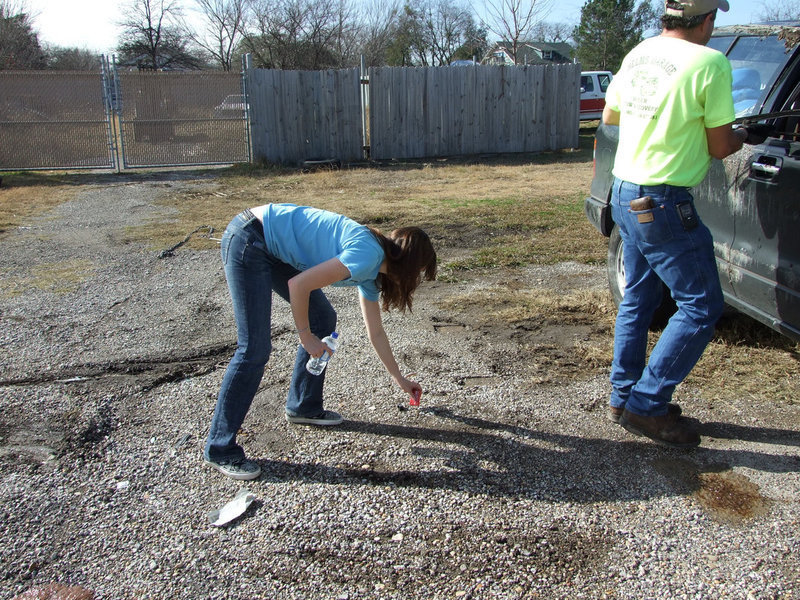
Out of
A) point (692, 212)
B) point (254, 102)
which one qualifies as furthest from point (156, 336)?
point (254, 102)

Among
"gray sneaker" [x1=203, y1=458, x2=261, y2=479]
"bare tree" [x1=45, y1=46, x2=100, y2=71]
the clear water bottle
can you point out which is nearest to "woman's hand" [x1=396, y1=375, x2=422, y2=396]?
the clear water bottle

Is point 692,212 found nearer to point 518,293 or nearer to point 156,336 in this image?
point 518,293

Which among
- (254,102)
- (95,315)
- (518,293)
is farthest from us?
(254,102)

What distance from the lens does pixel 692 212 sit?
298 centimetres

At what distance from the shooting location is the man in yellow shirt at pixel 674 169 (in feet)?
9.40

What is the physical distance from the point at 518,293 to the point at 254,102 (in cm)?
1120

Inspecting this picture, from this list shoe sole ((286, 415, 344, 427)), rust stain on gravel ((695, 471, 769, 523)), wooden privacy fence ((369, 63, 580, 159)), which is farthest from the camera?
wooden privacy fence ((369, 63, 580, 159))

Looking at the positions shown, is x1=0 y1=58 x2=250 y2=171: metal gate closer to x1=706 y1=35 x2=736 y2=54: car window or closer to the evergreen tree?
x1=706 y1=35 x2=736 y2=54: car window

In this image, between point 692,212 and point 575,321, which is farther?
point 575,321

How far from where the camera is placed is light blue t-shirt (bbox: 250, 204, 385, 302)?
2.86 m

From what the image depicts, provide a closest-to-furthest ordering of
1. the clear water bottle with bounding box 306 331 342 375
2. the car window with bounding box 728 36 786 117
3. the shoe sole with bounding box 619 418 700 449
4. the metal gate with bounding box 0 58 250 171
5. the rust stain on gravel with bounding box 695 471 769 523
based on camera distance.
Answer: the rust stain on gravel with bounding box 695 471 769 523, the clear water bottle with bounding box 306 331 342 375, the shoe sole with bounding box 619 418 700 449, the car window with bounding box 728 36 786 117, the metal gate with bounding box 0 58 250 171

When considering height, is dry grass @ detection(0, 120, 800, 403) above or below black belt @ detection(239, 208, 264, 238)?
below

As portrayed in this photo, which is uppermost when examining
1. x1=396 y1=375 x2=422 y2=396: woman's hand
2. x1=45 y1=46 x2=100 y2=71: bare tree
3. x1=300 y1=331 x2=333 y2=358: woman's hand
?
x1=45 y1=46 x2=100 y2=71: bare tree

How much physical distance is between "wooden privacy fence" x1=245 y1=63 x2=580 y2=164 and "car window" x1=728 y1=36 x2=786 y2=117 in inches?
487
